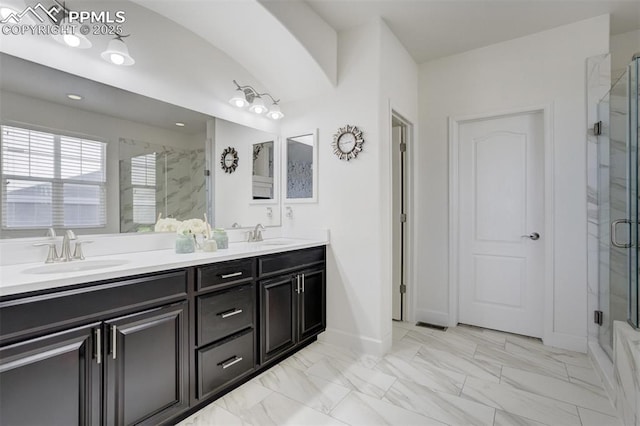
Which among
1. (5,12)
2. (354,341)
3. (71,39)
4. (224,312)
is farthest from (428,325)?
(5,12)

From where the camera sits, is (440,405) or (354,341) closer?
(440,405)

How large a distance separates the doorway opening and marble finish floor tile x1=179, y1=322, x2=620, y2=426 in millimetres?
673

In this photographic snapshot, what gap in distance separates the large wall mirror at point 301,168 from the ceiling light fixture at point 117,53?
150 centimetres

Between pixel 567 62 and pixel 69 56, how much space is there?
3706mm

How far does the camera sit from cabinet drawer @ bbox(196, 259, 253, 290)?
1.77 metres

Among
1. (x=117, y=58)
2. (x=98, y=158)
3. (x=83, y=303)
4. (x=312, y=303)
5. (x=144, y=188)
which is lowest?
(x=312, y=303)

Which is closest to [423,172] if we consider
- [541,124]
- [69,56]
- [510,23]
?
[541,124]

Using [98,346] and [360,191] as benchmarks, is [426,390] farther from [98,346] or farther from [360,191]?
[98,346]

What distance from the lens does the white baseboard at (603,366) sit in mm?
1961

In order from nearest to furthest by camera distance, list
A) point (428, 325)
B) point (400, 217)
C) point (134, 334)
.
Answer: point (134, 334), point (428, 325), point (400, 217)

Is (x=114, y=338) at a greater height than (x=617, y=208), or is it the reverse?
(x=617, y=208)

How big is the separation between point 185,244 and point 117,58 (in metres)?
1.21

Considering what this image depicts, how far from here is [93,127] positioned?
1876 millimetres

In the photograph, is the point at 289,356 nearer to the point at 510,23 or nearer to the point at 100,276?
the point at 100,276
